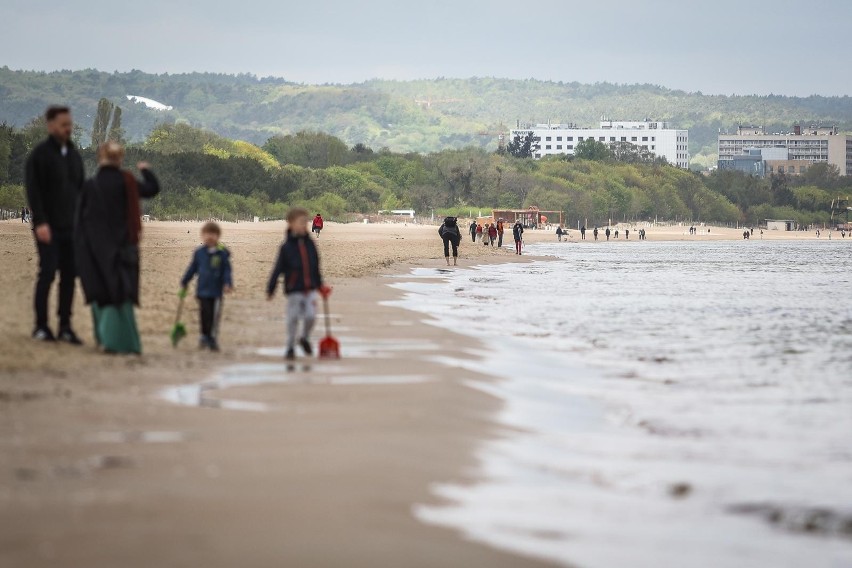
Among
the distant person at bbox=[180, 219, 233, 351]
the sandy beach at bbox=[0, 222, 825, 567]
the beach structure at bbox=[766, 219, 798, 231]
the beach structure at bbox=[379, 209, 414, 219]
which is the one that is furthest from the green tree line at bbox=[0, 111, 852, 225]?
the sandy beach at bbox=[0, 222, 825, 567]

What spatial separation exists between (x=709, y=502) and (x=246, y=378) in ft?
14.9

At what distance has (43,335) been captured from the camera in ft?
38.0

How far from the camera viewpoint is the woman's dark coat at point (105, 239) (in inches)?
436

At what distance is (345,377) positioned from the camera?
10.7m

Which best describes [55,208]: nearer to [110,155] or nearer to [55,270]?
[55,270]

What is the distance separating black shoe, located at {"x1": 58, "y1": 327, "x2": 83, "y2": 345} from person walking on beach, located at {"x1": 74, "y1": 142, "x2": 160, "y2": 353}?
470mm

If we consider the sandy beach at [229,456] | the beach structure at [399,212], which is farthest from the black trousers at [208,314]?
the beach structure at [399,212]

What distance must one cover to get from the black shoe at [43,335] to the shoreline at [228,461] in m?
0.23

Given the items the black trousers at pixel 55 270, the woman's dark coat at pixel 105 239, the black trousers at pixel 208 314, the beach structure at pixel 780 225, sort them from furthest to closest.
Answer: the beach structure at pixel 780 225 < the black trousers at pixel 208 314 < the black trousers at pixel 55 270 < the woman's dark coat at pixel 105 239

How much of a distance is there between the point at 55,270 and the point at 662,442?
18.5 feet

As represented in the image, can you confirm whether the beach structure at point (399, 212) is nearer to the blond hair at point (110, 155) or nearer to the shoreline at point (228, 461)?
the blond hair at point (110, 155)

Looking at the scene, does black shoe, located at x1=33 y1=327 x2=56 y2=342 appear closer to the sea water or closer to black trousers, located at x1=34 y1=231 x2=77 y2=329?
black trousers, located at x1=34 y1=231 x2=77 y2=329

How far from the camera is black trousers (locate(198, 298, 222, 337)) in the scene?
12031 mm

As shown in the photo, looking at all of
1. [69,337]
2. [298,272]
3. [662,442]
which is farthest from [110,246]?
[662,442]
